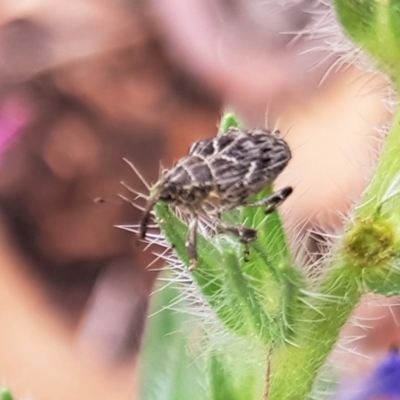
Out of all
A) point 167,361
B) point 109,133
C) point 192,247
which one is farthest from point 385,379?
point 109,133

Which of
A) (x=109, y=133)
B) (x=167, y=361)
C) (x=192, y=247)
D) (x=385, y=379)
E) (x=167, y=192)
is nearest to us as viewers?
(x=192, y=247)

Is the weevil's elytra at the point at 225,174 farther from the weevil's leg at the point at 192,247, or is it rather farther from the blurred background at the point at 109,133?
the blurred background at the point at 109,133

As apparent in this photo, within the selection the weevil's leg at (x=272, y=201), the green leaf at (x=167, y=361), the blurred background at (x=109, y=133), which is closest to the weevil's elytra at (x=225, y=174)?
the weevil's leg at (x=272, y=201)

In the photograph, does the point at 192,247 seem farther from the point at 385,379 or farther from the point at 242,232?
the point at 385,379

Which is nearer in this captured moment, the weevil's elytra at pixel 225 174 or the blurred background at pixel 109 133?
the weevil's elytra at pixel 225 174

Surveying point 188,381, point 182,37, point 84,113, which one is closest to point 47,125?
point 84,113

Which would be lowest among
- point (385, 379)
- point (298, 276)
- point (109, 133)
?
point (385, 379)
